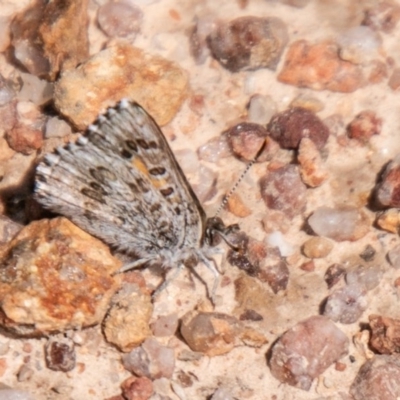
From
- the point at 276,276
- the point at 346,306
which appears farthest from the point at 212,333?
the point at 346,306

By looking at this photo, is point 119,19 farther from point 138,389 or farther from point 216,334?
point 138,389

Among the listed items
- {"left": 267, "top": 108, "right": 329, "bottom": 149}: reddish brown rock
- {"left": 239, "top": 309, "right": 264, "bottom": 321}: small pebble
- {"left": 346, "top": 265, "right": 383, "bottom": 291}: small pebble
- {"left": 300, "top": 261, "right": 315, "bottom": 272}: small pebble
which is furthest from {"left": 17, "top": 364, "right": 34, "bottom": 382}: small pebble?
{"left": 267, "top": 108, "right": 329, "bottom": 149}: reddish brown rock

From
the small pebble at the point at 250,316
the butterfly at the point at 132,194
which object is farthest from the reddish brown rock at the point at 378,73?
the small pebble at the point at 250,316

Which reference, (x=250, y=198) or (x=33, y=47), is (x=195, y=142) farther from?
(x=33, y=47)

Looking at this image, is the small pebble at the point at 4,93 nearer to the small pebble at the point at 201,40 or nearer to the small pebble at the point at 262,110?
the small pebble at the point at 201,40

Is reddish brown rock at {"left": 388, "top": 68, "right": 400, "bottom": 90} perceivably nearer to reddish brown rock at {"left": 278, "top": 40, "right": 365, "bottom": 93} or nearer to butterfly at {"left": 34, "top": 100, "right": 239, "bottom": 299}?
reddish brown rock at {"left": 278, "top": 40, "right": 365, "bottom": 93}

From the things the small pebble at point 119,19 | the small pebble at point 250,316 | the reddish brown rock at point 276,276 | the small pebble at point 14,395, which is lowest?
the small pebble at point 14,395
